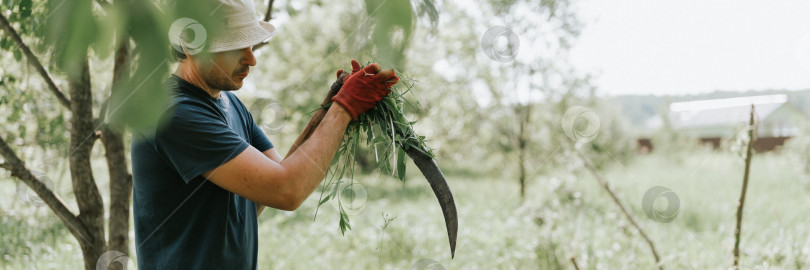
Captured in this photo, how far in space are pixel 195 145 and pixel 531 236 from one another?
17.4 ft

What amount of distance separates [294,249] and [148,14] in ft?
19.7

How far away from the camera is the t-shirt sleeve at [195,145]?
1590mm

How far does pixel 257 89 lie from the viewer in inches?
557

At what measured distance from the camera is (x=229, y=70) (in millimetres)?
1669

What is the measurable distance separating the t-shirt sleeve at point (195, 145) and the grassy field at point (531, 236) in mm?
1594

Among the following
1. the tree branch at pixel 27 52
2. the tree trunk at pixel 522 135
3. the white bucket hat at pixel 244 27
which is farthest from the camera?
the tree trunk at pixel 522 135

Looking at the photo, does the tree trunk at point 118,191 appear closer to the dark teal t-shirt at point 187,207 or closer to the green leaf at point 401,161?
the dark teal t-shirt at point 187,207

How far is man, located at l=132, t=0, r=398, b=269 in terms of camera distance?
5.25ft

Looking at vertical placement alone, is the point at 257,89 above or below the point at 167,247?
below

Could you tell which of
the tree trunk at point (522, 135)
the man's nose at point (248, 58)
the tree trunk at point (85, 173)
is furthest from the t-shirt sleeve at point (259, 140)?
the tree trunk at point (522, 135)

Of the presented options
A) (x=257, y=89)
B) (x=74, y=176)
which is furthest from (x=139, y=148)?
(x=257, y=89)

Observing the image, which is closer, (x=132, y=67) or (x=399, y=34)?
(x=132, y=67)

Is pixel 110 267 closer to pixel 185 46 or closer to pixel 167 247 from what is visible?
pixel 167 247

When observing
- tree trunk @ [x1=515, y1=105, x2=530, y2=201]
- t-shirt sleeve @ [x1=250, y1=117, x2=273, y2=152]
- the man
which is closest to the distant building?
tree trunk @ [x1=515, y1=105, x2=530, y2=201]
